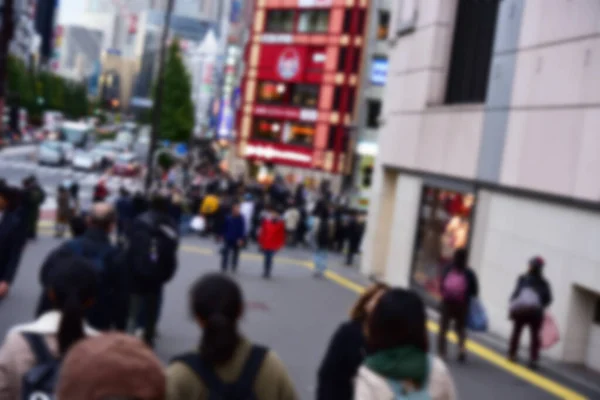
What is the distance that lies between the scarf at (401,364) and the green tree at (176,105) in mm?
76937

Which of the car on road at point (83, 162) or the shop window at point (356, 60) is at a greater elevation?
the shop window at point (356, 60)

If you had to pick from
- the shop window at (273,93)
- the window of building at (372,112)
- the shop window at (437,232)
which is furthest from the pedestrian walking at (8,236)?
the shop window at (273,93)

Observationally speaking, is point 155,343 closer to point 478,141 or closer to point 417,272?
point 478,141

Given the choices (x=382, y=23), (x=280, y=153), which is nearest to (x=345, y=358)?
(x=382, y=23)

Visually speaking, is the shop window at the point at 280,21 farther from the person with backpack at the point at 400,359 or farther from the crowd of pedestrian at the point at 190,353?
the person with backpack at the point at 400,359

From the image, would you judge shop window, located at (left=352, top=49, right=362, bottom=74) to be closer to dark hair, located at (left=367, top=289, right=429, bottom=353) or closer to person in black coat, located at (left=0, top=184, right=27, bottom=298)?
person in black coat, located at (left=0, top=184, right=27, bottom=298)

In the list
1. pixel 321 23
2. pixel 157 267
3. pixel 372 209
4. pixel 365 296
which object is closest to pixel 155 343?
pixel 157 267

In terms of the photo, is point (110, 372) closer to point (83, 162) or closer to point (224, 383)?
point (224, 383)

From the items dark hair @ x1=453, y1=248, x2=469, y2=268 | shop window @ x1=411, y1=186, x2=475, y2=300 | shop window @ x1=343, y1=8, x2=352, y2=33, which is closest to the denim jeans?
shop window @ x1=411, y1=186, x2=475, y2=300

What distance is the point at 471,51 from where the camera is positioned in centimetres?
2102

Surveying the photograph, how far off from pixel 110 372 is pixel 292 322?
40.6 feet

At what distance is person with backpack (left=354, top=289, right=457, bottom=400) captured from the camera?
12.1ft

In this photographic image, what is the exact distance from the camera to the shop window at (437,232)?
19.6 meters

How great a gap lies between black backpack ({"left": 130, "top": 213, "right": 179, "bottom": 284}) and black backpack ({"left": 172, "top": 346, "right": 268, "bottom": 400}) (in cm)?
612
